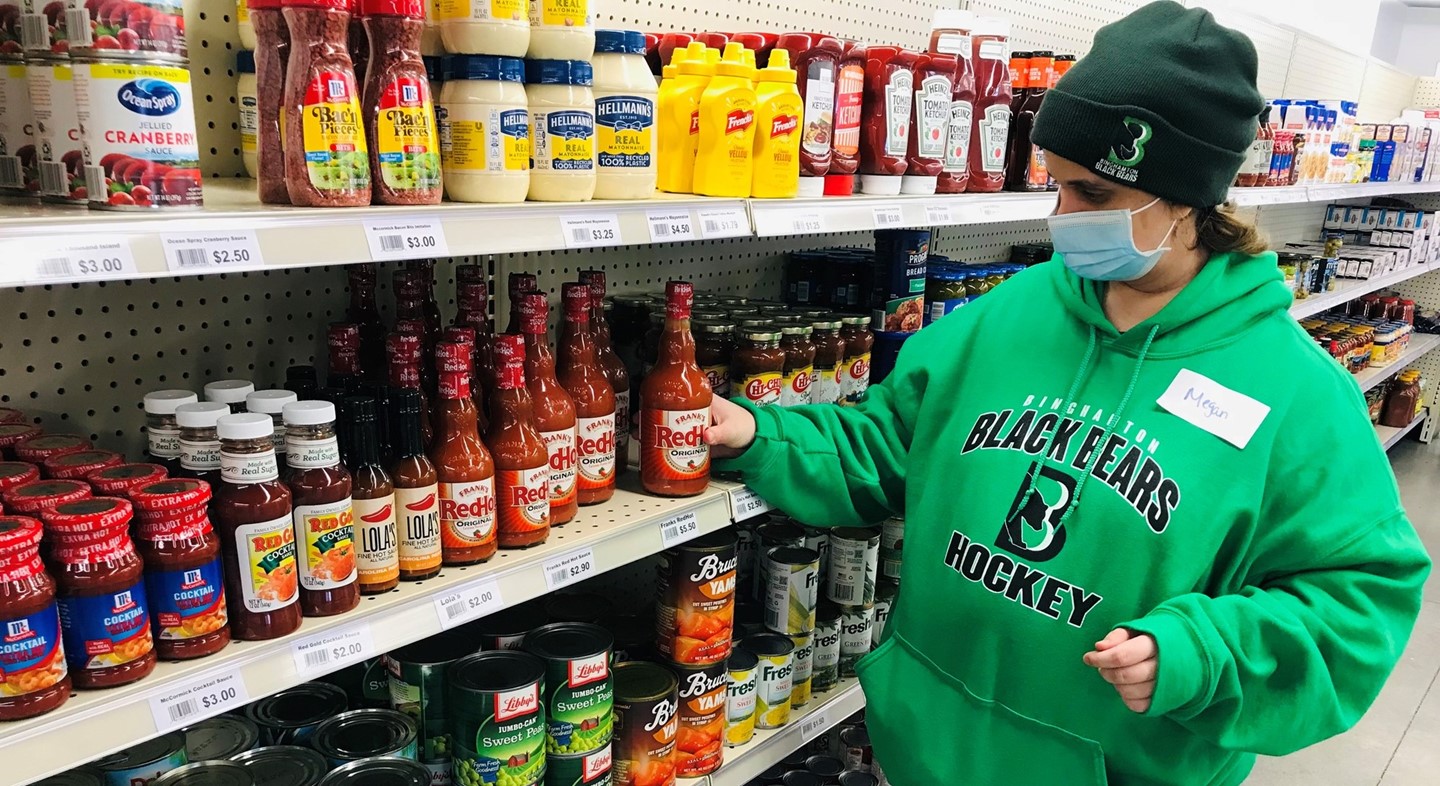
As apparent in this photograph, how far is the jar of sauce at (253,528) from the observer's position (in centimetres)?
105

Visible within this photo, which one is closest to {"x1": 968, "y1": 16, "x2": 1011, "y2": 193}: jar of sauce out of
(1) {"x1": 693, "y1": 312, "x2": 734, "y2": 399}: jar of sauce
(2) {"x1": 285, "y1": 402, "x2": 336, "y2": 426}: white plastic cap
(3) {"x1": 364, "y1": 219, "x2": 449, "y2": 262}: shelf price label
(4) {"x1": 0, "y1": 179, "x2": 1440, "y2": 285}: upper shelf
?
(4) {"x1": 0, "y1": 179, "x2": 1440, "y2": 285}: upper shelf

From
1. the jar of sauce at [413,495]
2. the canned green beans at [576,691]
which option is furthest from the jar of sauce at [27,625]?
the canned green beans at [576,691]

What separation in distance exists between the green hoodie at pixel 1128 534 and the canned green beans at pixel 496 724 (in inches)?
20.6

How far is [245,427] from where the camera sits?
1.04 m

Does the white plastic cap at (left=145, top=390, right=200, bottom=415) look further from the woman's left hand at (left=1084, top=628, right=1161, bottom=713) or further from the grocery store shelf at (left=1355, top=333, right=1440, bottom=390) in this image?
the grocery store shelf at (left=1355, top=333, right=1440, bottom=390)

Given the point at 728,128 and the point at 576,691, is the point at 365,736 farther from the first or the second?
the point at 728,128

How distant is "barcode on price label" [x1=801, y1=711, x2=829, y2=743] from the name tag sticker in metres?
1.04

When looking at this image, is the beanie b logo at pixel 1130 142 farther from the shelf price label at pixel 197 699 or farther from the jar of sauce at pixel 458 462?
the shelf price label at pixel 197 699

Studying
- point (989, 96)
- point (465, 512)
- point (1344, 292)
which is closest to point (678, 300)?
point (465, 512)

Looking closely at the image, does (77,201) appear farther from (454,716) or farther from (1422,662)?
(1422,662)

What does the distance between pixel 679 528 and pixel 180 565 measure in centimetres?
→ 75

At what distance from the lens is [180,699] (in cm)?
100

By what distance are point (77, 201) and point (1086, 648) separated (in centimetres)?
143

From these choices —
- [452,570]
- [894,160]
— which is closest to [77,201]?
[452,570]
